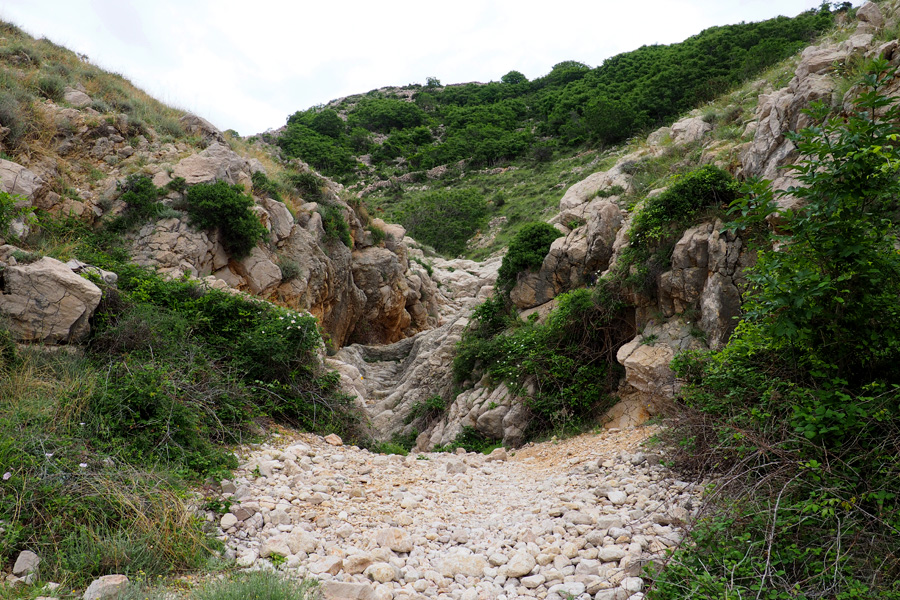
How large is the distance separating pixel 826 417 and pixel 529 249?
9.65 metres

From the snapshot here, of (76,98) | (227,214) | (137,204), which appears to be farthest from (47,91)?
(227,214)

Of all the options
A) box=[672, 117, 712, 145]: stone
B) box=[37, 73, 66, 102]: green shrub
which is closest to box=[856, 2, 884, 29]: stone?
box=[672, 117, 712, 145]: stone

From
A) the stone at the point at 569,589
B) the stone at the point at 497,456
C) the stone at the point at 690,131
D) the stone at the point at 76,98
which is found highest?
the stone at the point at 76,98

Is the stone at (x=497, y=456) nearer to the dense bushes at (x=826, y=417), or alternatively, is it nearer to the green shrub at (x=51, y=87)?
the dense bushes at (x=826, y=417)

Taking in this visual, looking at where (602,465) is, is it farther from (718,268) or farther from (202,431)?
(202,431)

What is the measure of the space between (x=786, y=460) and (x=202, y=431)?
582cm

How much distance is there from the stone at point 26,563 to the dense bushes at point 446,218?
3288 cm

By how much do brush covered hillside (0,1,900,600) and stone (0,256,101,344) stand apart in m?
0.03

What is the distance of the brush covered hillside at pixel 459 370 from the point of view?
3.39m

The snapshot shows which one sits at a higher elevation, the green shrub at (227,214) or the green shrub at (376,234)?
the green shrub at (227,214)

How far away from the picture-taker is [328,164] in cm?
4869

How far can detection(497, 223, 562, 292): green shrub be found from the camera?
41.5 ft

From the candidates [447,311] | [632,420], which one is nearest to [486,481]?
[632,420]

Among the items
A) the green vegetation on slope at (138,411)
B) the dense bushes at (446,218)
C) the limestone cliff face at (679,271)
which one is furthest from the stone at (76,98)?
the dense bushes at (446,218)
